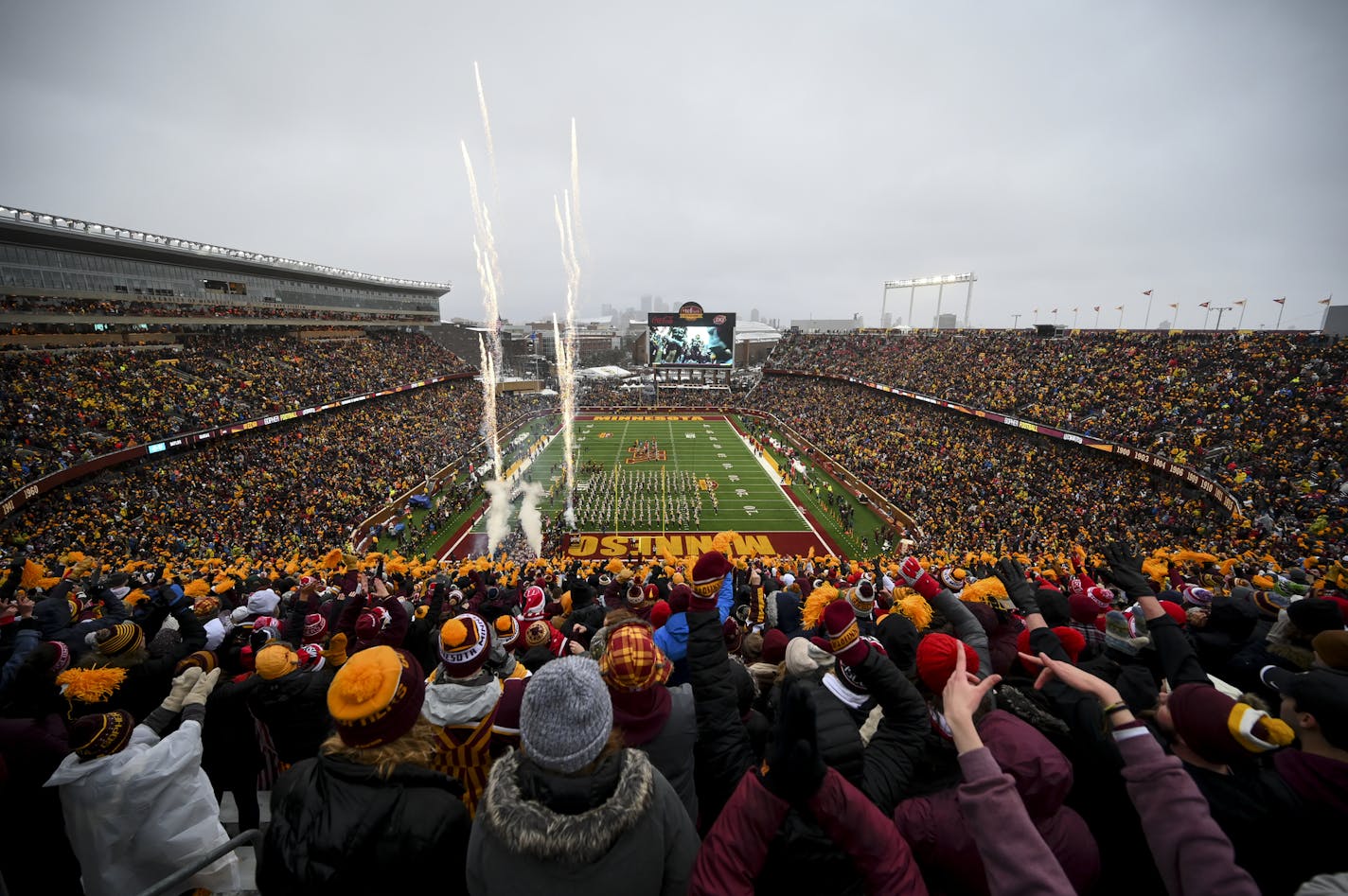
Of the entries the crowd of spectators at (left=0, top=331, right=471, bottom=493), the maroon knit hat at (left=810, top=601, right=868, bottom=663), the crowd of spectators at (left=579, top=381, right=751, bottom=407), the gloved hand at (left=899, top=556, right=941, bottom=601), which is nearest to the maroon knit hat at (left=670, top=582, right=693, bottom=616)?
the maroon knit hat at (left=810, top=601, right=868, bottom=663)

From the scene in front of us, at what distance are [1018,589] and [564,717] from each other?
13.6 ft

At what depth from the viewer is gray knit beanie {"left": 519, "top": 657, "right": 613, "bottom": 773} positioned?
1870 millimetres

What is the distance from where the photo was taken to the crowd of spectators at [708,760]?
1.90 metres

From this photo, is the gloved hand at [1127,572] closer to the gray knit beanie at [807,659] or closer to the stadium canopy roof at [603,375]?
the gray knit beanie at [807,659]

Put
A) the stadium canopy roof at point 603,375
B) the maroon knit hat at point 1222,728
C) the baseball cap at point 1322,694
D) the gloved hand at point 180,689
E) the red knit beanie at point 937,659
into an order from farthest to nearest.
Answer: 1. the stadium canopy roof at point 603,375
2. the gloved hand at point 180,689
3. the red knit beanie at point 937,659
4. the baseball cap at point 1322,694
5. the maroon knit hat at point 1222,728

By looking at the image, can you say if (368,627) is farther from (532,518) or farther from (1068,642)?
(532,518)

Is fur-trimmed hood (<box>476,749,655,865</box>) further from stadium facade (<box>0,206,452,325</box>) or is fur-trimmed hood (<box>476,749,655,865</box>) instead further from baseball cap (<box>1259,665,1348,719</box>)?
stadium facade (<box>0,206,452,325</box>)

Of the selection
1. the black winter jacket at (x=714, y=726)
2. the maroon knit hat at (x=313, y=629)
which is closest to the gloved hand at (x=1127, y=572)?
the black winter jacket at (x=714, y=726)

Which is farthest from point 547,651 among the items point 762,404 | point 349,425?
point 762,404

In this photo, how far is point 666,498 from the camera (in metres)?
32.2

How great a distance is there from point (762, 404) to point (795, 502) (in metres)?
31.2

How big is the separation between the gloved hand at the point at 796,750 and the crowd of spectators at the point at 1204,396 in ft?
80.7

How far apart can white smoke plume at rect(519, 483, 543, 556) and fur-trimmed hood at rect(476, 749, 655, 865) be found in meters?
23.4

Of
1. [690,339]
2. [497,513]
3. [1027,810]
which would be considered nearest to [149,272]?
[497,513]
